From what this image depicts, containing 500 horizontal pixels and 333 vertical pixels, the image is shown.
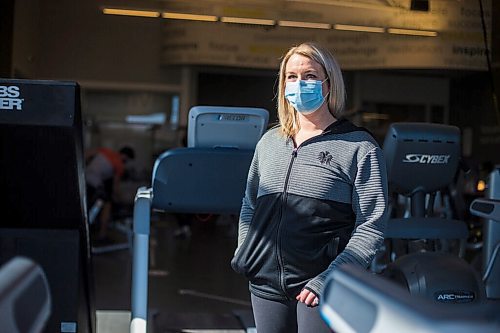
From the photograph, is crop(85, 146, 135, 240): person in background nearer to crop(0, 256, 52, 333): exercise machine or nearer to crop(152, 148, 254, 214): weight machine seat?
crop(152, 148, 254, 214): weight machine seat

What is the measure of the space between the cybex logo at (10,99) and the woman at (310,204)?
125 cm

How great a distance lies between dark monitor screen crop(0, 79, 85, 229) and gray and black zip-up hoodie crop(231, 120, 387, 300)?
1.19 meters

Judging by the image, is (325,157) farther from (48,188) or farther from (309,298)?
(48,188)

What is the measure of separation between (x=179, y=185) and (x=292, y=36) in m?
5.30

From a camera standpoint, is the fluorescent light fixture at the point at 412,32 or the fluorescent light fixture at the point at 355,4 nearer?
the fluorescent light fixture at the point at 355,4

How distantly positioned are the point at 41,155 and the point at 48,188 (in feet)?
0.57

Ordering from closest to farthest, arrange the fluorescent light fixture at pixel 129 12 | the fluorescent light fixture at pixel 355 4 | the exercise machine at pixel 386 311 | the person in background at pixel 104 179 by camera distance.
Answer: the exercise machine at pixel 386 311 < the fluorescent light fixture at pixel 355 4 < the fluorescent light fixture at pixel 129 12 < the person in background at pixel 104 179

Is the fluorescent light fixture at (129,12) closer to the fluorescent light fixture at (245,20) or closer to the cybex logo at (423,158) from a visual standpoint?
the fluorescent light fixture at (245,20)

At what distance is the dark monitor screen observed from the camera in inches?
126

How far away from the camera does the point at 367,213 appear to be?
2340 mm

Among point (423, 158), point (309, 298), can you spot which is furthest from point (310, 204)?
point (423, 158)

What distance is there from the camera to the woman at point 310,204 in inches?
92.0

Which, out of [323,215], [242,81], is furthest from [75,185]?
[242,81]

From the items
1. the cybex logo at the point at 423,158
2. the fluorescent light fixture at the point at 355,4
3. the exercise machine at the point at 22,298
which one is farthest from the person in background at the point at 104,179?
the exercise machine at the point at 22,298
